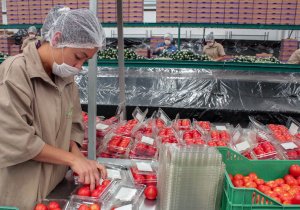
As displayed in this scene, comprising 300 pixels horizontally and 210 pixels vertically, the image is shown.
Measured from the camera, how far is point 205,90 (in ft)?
13.3

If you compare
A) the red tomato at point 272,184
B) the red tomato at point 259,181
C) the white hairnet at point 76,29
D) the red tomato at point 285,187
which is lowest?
the red tomato at point 272,184

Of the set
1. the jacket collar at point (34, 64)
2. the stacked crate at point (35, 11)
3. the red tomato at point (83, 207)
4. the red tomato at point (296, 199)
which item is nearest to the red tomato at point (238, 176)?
the red tomato at point (296, 199)

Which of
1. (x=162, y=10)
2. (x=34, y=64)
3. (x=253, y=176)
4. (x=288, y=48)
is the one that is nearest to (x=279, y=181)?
(x=253, y=176)

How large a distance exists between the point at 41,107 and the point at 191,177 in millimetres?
718

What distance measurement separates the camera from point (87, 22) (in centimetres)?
142

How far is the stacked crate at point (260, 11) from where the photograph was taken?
6548 millimetres

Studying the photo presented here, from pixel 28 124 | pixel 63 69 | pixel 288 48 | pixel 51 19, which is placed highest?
pixel 51 19

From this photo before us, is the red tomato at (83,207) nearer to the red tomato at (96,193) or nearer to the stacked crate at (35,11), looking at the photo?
the red tomato at (96,193)

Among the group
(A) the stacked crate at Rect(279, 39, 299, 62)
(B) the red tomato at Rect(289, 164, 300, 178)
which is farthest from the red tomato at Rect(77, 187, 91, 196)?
(A) the stacked crate at Rect(279, 39, 299, 62)

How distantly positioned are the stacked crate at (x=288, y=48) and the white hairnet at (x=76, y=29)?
305 inches

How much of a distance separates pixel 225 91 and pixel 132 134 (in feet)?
6.70

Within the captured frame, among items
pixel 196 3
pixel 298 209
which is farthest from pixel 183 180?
pixel 196 3

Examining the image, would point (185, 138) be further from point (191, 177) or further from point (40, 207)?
point (40, 207)

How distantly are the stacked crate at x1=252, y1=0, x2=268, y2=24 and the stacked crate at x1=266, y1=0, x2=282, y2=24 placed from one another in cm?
8
